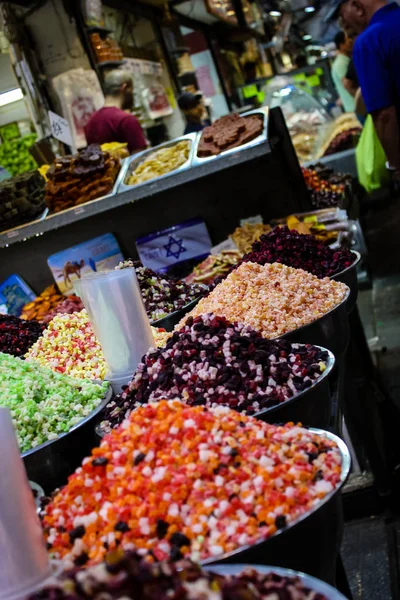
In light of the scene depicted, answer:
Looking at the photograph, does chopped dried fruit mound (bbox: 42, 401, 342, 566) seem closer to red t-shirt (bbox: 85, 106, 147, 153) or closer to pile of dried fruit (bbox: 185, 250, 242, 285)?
pile of dried fruit (bbox: 185, 250, 242, 285)

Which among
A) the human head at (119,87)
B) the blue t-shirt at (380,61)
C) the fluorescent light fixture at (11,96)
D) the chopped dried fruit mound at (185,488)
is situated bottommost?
the chopped dried fruit mound at (185,488)

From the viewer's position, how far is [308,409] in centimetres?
166

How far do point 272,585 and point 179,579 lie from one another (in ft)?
0.46

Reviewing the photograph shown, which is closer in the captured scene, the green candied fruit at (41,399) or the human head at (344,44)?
the green candied fruit at (41,399)

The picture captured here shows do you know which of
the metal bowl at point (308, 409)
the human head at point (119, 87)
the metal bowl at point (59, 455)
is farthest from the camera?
the human head at point (119, 87)

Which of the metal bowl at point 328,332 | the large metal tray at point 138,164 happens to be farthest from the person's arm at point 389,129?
the metal bowl at point 328,332

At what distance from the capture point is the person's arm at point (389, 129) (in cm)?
431

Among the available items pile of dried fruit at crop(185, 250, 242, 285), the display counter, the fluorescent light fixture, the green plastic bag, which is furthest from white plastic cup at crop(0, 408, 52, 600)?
the fluorescent light fixture

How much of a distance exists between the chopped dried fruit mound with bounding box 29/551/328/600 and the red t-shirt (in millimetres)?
5084

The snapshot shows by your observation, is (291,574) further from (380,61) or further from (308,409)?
(380,61)

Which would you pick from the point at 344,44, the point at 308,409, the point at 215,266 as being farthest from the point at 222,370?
the point at 344,44

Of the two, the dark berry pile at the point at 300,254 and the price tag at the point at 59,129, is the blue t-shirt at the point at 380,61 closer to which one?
the dark berry pile at the point at 300,254

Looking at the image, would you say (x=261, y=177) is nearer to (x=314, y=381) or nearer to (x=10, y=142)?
(x=314, y=381)

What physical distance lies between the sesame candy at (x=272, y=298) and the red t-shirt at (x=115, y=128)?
347cm
